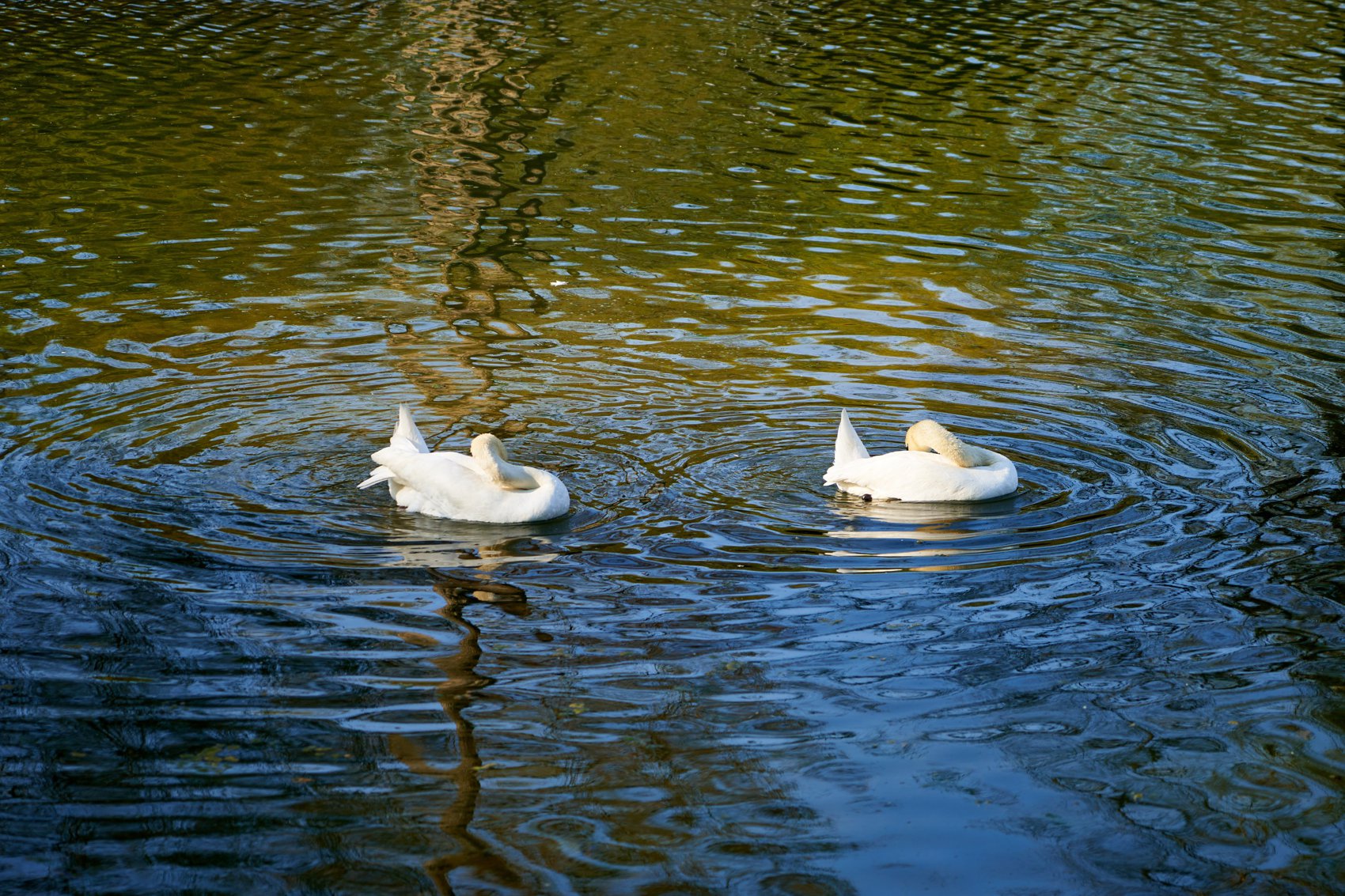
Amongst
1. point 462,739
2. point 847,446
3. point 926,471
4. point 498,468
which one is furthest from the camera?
point 847,446

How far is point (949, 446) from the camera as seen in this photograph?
9.22 m

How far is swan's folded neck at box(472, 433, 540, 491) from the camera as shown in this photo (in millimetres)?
8805

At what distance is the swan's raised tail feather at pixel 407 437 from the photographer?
9172 millimetres

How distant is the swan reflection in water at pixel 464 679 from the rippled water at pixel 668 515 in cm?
3

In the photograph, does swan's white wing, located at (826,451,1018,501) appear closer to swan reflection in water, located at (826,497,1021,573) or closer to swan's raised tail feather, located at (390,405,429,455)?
swan reflection in water, located at (826,497,1021,573)

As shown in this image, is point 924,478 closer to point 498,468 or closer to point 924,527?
point 924,527

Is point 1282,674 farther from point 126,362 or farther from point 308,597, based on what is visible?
point 126,362

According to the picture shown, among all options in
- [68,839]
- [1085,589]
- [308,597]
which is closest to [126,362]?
[308,597]

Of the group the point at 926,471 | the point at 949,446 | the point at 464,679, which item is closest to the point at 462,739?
the point at 464,679

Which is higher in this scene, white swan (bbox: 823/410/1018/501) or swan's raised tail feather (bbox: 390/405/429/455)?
white swan (bbox: 823/410/1018/501)

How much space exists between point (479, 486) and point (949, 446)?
9.24ft

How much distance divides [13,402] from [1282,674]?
26.7 feet

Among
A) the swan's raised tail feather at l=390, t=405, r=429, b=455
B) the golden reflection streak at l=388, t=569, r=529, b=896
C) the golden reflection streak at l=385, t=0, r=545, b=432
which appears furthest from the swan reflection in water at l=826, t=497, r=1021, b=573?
the golden reflection streak at l=385, t=0, r=545, b=432

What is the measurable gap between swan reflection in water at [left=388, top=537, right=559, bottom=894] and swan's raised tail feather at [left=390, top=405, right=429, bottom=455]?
796 mm
